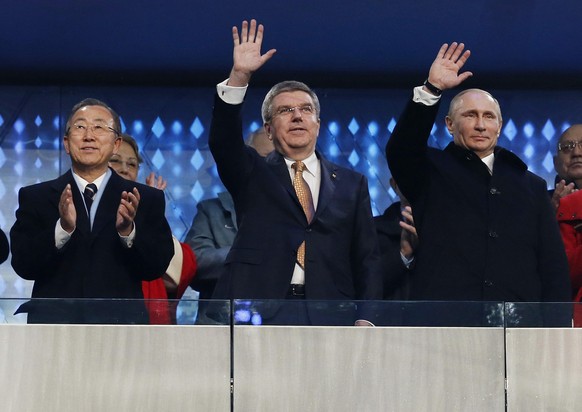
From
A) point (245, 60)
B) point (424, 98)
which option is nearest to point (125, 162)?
point (245, 60)

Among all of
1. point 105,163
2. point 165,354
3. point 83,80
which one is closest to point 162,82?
point 83,80

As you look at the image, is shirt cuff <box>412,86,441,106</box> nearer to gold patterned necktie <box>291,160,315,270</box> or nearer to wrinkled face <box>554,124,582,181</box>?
gold patterned necktie <box>291,160,315,270</box>

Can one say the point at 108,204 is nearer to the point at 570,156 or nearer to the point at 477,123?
the point at 477,123

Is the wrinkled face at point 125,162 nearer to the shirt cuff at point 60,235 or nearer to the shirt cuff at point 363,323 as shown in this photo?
the shirt cuff at point 60,235

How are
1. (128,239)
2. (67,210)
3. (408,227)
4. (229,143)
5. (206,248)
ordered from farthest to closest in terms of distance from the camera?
(206,248) → (408,227) → (229,143) → (128,239) → (67,210)

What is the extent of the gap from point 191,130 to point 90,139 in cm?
212

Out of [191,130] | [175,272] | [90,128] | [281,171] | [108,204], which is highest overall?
[191,130]

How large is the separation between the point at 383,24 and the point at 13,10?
4.94 ft

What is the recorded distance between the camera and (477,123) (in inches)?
181

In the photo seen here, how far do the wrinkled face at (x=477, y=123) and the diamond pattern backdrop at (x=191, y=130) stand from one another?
187 cm

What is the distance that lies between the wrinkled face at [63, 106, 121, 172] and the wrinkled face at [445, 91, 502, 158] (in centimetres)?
114

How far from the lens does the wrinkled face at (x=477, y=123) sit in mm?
4605

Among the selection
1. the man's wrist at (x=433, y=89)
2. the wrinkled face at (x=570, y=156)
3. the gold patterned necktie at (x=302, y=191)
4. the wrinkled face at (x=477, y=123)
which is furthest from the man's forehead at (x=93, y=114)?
the wrinkled face at (x=570, y=156)

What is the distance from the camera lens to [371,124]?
657cm
